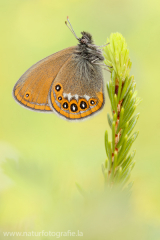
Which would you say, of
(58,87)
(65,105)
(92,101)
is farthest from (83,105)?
(58,87)

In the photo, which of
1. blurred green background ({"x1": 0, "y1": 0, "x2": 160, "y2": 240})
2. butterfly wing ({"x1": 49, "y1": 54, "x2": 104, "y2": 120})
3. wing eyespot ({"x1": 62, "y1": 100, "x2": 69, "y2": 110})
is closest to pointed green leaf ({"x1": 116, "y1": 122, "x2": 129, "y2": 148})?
blurred green background ({"x1": 0, "y1": 0, "x2": 160, "y2": 240})

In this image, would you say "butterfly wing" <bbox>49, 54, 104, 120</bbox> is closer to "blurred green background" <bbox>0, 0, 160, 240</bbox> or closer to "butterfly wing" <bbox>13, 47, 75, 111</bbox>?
"butterfly wing" <bbox>13, 47, 75, 111</bbox>

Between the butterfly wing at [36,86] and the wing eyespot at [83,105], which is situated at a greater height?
the butterfly wing at [36,86]

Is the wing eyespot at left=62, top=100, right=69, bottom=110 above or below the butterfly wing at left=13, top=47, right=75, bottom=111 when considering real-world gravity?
below

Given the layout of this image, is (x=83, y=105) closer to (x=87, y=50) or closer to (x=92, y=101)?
(x=92, y=101)

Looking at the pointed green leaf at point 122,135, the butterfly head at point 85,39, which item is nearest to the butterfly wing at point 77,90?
the butterfly head at point 85,39

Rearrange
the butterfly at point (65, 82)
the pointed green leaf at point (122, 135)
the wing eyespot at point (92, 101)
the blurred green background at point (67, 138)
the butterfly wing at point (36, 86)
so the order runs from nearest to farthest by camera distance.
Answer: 1. the blurred green background at point (67, 138)
2. the pointed green leaf at point (122, 135)
3. the wing eyespot at point (92, 101)
4. the butterfly at point (65, 82)
5. the butterfly wing at point (36, 86)

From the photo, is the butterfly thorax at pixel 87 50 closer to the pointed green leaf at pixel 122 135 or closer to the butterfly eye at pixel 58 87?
the butterfly eye at pixel 58 87

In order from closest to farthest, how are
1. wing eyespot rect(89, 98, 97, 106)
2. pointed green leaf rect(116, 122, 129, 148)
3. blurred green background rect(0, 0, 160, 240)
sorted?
blurred green background rect(0, 0, 160, 240)
pointed green leaf rect(116, 122, 129, 148)
wing eyespot rect(89, 98, 97, 106)
